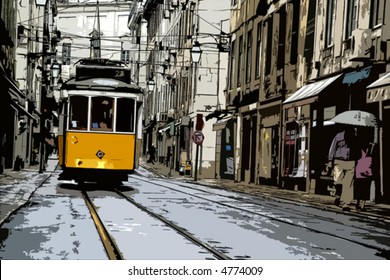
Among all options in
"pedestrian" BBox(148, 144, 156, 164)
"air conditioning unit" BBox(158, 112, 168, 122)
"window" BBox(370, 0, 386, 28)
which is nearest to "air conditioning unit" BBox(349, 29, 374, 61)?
"window" BBox(370, 0, 386, 28)

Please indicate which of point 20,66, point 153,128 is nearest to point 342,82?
point 20,66

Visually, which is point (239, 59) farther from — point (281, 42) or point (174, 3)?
point (174, 3)

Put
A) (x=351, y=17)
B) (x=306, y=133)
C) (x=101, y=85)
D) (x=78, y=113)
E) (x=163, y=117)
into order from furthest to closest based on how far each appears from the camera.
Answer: (x=163, y=117)
(x=306, y=133)
(x=78, y=113)
(x=101, y=85)
(x=351, y=17)

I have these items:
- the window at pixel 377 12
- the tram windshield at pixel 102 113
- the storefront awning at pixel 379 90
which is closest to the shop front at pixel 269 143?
the tram windshield at pixel 102 113

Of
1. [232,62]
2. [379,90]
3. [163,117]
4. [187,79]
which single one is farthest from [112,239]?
[163,117]

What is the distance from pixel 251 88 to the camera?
88.1 ft

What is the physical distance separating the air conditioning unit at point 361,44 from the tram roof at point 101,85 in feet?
14.9

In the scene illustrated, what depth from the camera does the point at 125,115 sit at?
17531 millimetres

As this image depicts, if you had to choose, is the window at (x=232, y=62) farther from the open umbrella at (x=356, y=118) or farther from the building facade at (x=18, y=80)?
the open umbrella at (x=356, y=118)

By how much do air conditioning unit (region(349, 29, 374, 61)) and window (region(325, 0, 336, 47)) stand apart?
239cm

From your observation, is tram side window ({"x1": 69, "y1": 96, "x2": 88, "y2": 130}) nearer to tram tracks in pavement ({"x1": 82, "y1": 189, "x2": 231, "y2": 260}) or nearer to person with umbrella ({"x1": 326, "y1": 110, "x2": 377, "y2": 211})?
tram tracks in pavement ({"x1": 82, "y1": 189, "x2": 231, "y2": 260})

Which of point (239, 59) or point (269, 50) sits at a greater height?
point (239, 59)

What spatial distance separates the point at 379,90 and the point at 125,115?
6.03m

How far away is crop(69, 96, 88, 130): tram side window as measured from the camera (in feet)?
55.8
